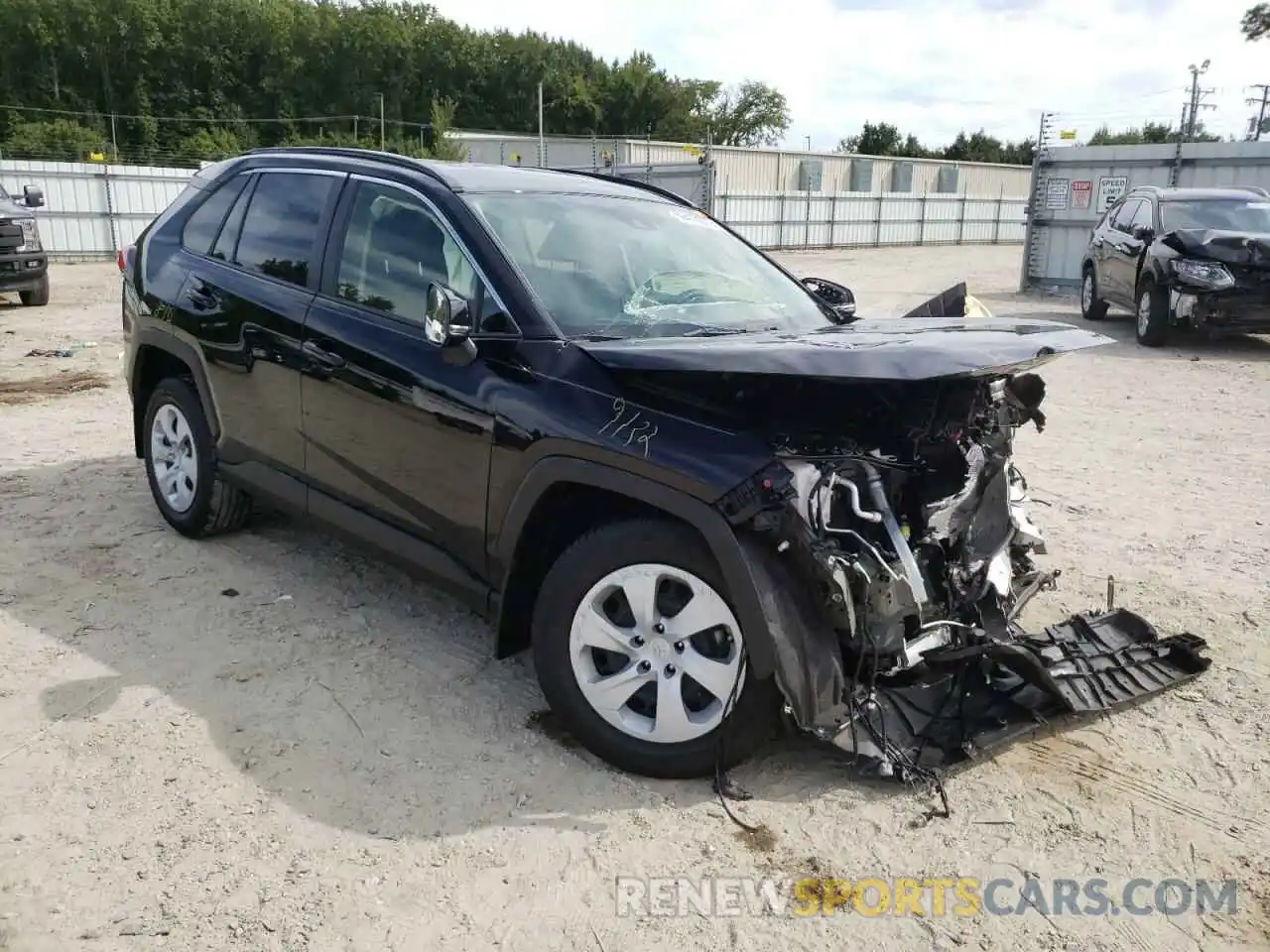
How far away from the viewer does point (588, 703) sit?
3209mm

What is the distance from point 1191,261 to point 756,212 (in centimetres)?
1924

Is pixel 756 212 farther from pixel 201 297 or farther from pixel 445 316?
pixel 445 316

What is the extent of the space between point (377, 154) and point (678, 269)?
55.0 inches

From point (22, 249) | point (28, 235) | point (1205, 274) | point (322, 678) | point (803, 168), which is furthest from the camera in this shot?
point (803, 168)

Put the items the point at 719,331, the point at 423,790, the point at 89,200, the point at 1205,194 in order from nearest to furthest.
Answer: the point at 423,790 < the point at 719,331 < the point at 1205,194 < the point at 89,200

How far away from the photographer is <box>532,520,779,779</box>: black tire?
2.99 meters

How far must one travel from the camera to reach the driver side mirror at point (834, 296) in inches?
185

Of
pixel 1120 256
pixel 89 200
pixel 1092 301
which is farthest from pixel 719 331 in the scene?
pixel 89 200

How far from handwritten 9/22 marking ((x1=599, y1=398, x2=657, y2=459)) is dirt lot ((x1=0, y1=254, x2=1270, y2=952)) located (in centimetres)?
107

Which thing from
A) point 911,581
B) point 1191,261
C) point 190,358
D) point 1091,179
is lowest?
point 911,581

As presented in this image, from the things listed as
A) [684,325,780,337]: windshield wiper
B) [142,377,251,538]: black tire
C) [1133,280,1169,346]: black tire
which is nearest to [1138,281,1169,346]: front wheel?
[1133,280,1169,346]: black tire

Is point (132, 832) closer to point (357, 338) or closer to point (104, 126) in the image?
point (357, 338)

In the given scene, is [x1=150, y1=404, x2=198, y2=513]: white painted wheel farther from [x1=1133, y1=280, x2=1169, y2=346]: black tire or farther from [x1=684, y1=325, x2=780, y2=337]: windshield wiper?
[x1=1133, y1=280, x2=1169, y2=346]: black tire

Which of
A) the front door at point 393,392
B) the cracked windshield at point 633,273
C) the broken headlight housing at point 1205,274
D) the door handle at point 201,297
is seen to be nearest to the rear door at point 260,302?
the door handle at point 201,297
